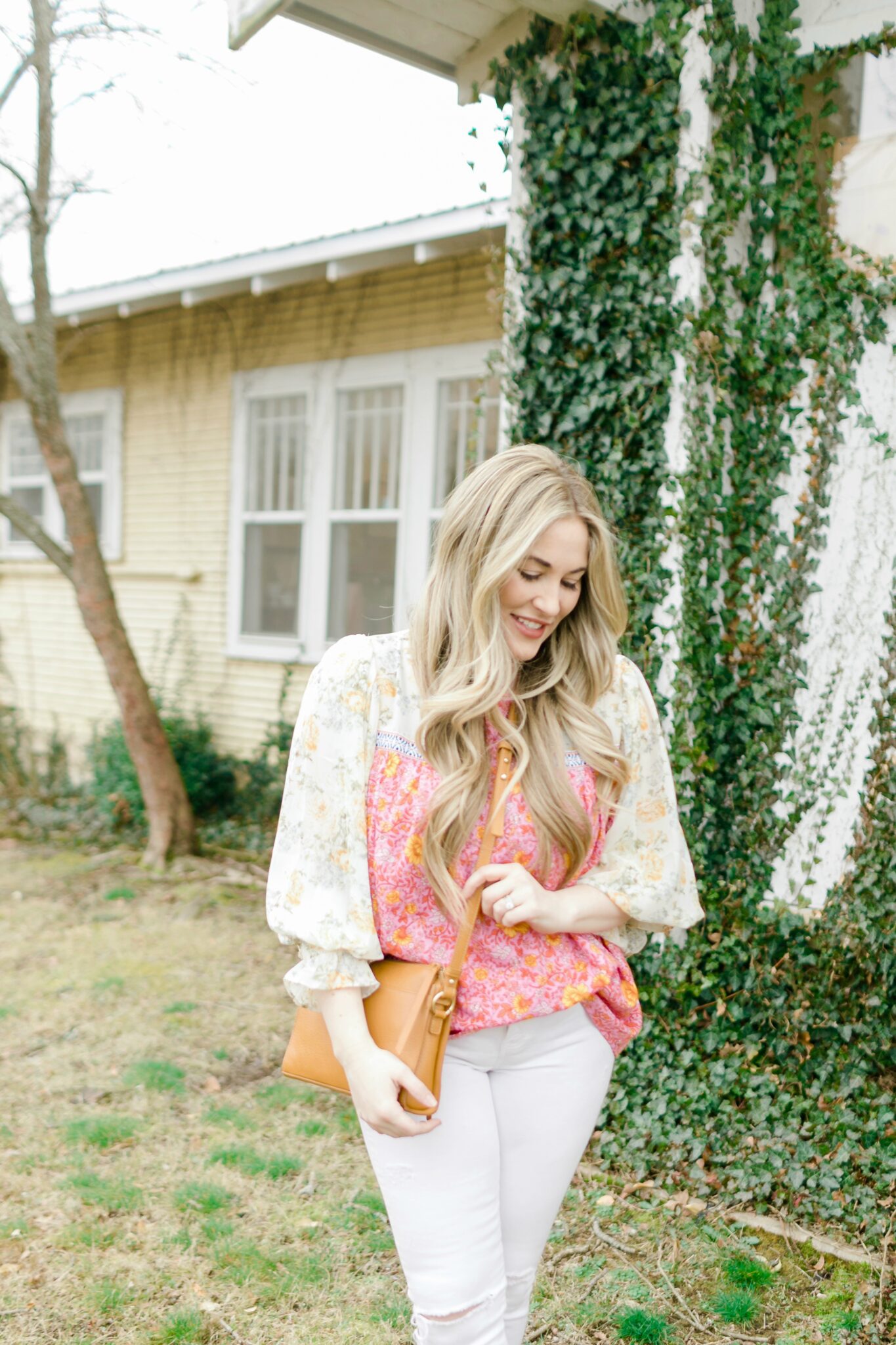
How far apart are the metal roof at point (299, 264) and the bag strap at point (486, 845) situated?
4.17 metres

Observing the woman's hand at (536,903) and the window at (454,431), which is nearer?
the woman's hand at (536,903)

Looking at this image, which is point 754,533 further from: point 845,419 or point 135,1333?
point 135,1333

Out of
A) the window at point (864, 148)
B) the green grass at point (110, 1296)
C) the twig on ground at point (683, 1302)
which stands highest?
the window at point (864, 148)

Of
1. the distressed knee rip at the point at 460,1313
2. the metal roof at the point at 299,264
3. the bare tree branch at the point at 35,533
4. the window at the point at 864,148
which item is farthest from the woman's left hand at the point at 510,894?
the bare tree branch at the point at 35,533

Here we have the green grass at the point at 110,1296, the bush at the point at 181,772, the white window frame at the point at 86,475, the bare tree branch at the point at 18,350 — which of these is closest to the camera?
the green grass at the point at 110,1296

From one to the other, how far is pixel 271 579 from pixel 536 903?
7503 mm

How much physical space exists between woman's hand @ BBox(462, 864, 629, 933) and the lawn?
5.20 ft

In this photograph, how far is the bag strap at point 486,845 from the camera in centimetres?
175

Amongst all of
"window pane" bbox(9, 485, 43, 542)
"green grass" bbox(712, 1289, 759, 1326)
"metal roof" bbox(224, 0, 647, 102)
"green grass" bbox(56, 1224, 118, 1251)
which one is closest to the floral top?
"green grass" bbox(712, 1289, 759, 1326)

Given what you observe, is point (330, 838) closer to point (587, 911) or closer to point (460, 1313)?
point (587, 911)

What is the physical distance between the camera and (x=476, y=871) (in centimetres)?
176

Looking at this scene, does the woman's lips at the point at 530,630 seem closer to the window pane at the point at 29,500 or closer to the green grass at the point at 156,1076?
the green grass at the point at 156,1076

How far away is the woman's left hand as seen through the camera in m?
1.73

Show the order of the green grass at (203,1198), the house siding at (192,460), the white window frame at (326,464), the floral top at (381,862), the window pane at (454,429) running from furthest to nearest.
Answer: the house siding at (192,460)
the white window frame at (326,464)
the window pane at (454,429)
the green grass at (203,1198)
the floral top at (381,862)
